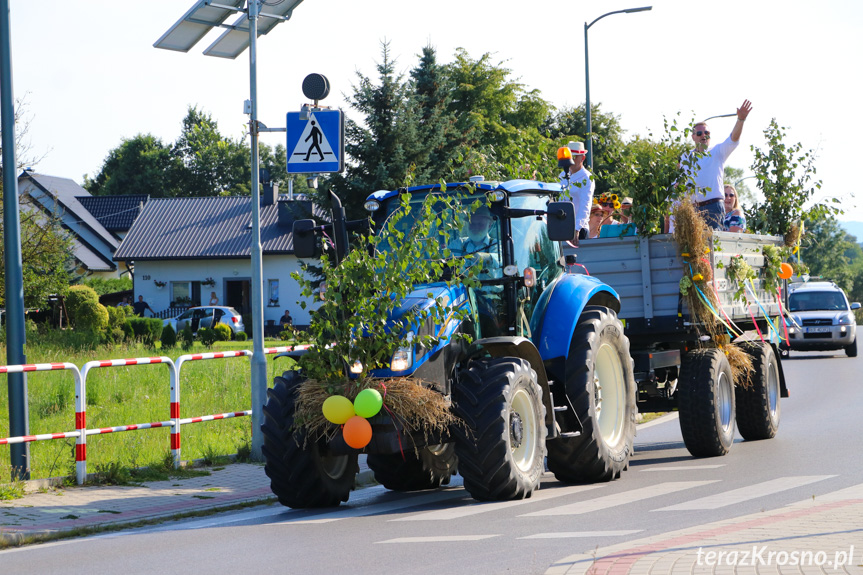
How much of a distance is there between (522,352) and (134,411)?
9369 millimetres

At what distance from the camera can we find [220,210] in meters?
65.4

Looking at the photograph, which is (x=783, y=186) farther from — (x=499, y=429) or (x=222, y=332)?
(x=222, y=332)

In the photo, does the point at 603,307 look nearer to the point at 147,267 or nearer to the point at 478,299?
the point at 478,299

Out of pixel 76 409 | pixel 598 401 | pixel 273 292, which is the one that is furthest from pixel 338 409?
pixel 273 292

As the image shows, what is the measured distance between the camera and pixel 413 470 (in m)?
10.4

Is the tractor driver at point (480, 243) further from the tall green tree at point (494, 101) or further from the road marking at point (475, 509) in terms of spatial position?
the tall green tree at point (494, 101)

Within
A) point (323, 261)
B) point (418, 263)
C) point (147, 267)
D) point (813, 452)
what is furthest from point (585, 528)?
point (147, 267)

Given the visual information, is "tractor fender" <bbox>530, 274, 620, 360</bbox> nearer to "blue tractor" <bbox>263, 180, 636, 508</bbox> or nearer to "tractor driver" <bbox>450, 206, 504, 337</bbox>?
"blue tractor" <bbox>263, 180, 636, 508</bbox>

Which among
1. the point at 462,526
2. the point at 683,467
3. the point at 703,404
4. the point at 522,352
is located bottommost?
the point at 683,467

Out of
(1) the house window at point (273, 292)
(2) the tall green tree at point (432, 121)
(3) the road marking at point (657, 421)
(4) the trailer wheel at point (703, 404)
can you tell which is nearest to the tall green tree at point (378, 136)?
(2) the tall green tree at point (432, 121)

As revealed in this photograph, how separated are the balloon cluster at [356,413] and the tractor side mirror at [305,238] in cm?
138

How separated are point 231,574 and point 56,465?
6259 millimetres

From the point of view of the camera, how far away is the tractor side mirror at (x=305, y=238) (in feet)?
30.2

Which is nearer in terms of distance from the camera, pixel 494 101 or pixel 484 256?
pixel 484 256
